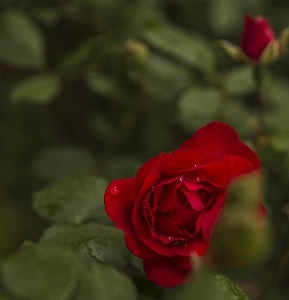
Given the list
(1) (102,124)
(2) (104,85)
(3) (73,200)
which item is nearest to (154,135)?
(1) (102,124)

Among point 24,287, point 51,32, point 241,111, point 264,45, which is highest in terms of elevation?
point 264,45

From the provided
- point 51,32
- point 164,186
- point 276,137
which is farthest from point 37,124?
point 164,186

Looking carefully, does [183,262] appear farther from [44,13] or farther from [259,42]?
[44,13]

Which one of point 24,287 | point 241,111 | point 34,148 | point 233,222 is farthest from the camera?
point 34,148

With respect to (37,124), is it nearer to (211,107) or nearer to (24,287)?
(211,107)

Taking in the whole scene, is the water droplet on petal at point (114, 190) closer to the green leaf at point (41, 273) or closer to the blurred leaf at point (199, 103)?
the green leaf at point (41, 273)

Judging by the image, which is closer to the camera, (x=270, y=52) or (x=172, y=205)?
(x=172, y=205)

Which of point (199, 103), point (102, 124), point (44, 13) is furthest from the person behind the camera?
point (102, 124)
